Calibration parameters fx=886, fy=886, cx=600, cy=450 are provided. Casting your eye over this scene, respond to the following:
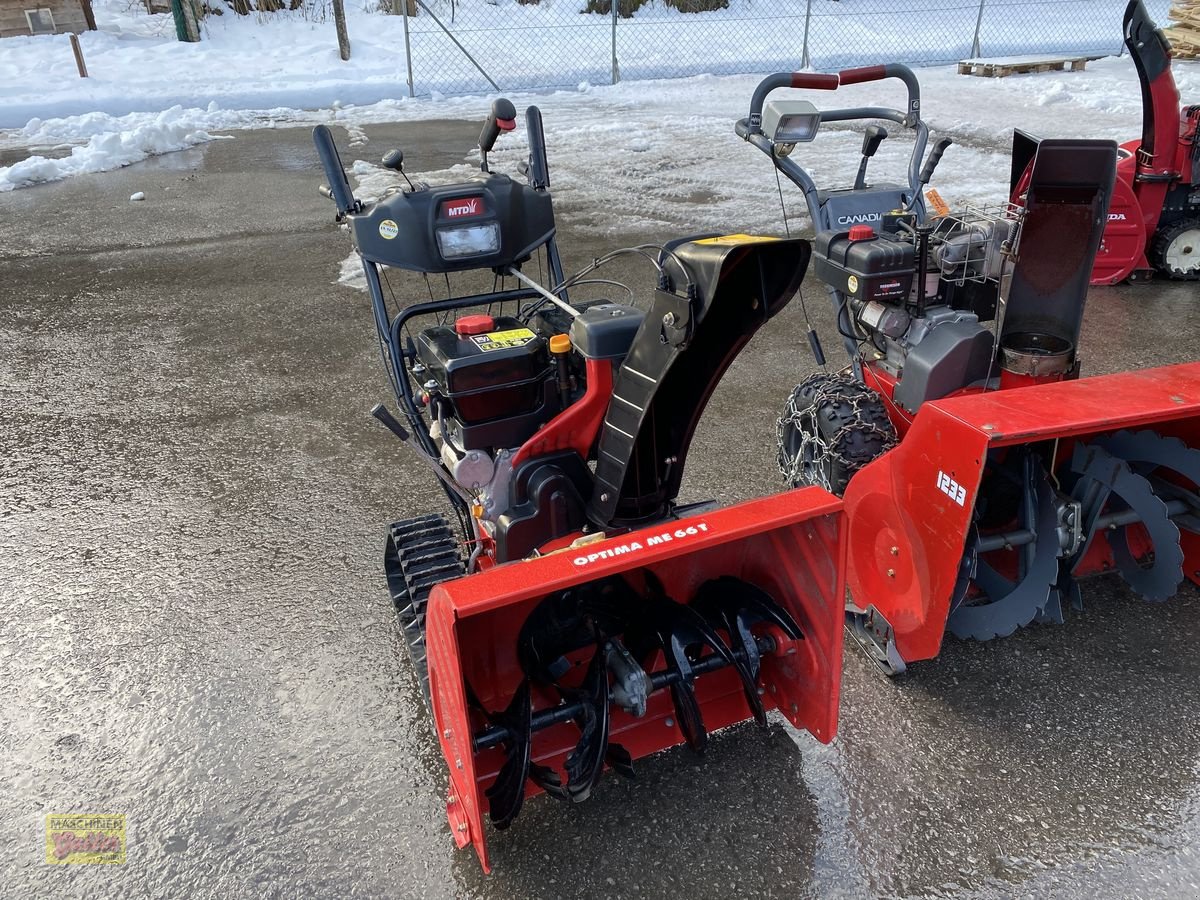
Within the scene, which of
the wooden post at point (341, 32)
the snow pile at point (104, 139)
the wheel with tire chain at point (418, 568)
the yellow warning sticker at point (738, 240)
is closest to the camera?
the yellow warning sticker at point (738, 240)

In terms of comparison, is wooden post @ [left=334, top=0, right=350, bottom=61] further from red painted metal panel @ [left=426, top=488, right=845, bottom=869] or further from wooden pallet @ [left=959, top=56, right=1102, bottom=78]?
red painted metal panel @ [left=426, top=488, right=845, bottom=869]

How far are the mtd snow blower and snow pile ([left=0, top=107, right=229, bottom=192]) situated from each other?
963cm

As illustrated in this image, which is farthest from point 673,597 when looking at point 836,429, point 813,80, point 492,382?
point 813,80

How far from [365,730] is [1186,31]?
15170mm

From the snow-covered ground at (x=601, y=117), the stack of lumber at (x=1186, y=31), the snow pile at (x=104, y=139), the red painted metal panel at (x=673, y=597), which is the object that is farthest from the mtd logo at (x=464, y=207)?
the stack of lumber at (x=1186, y=31)

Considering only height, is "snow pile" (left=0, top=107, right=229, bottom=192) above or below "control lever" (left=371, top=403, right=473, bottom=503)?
below

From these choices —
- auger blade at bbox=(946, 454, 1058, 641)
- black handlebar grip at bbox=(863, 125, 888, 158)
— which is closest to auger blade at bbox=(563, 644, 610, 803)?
auger blade at bbox=(946, 454, 1058, 641)

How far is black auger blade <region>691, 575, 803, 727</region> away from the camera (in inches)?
91.0

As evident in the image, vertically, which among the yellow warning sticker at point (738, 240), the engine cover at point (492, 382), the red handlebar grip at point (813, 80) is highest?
the red handlebar grip at point (813, 80)

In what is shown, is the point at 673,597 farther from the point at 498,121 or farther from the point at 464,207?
the point at 498,121

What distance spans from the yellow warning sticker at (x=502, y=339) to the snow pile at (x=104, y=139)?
962cm

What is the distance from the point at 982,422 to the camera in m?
2.28

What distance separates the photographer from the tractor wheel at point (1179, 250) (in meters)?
5.89
